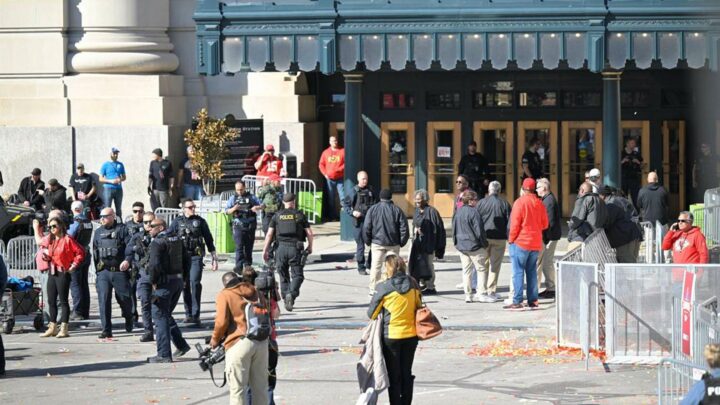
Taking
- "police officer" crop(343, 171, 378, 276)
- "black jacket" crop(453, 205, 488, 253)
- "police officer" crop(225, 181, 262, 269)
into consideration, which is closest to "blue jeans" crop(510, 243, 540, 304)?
"black jacket" crop(453, 205, 488, 253)

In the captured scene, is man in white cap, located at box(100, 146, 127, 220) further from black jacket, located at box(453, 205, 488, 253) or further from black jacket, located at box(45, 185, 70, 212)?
black jacket, located at box(453, 205, 488, 253)

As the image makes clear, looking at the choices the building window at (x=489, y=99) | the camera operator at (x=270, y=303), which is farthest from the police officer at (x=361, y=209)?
the camera operator at (x=270, y=303)

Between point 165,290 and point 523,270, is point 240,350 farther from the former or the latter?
point 523,270

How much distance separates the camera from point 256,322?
540 inches

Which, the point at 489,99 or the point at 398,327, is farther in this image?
the point at 489,99

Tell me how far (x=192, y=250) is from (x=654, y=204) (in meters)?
9.17

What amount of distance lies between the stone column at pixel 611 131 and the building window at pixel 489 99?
4815 millimetres

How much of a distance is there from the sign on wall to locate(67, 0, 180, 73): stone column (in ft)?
7.22

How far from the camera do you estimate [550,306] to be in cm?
2195

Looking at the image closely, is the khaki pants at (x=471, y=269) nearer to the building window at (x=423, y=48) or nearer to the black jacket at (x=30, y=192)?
the building window at (x=423, y=48)

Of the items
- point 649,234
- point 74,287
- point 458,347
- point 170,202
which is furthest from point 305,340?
point 170,202

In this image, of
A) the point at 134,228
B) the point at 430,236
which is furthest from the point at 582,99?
the point at 134,228

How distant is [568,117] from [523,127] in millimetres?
997

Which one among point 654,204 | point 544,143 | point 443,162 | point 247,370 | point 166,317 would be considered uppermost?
point 544,143
